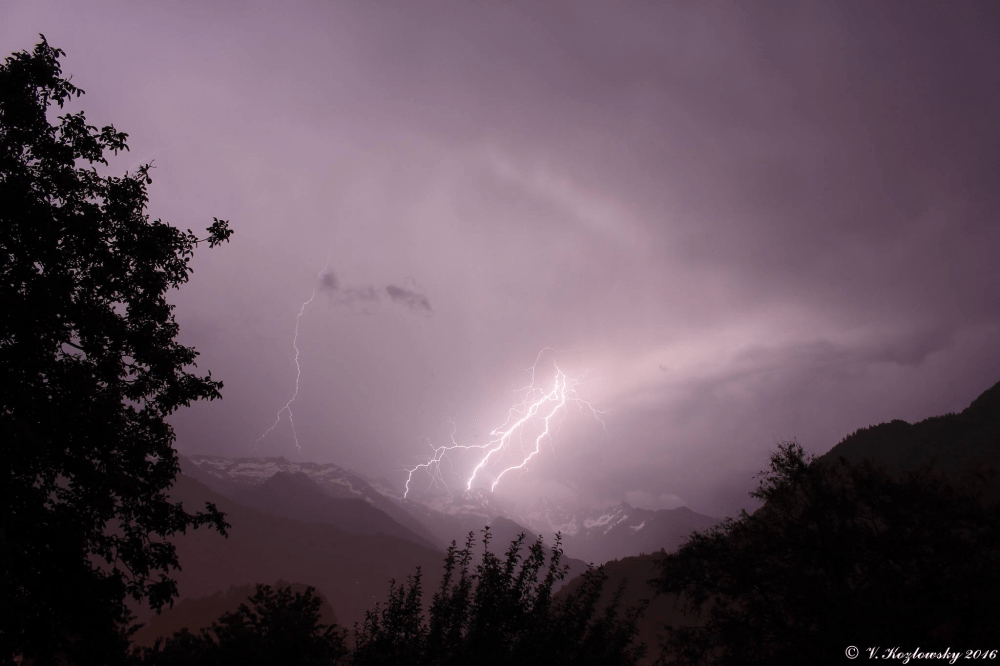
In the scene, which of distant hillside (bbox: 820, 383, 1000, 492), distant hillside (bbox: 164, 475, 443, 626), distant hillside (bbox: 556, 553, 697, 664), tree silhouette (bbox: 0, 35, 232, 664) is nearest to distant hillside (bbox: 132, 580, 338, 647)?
distant hillside (bbox: 164, 475, 443, 626)

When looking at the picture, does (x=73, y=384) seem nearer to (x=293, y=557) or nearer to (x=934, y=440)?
(x=934, y=440)

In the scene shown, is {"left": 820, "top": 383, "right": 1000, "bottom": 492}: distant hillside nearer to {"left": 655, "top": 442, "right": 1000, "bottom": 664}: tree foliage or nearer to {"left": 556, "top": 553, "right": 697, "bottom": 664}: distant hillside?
{"left": 556, "top": 553, "right": 697, "bottom": 664}: distant hillside

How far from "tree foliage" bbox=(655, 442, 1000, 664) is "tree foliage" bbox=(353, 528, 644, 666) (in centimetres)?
300

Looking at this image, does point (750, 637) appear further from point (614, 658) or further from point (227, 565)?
point (227, 565)

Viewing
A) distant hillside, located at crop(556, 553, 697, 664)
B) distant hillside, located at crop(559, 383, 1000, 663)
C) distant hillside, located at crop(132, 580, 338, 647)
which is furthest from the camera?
distant hillside, located at crop(132, 580, 338, 647)

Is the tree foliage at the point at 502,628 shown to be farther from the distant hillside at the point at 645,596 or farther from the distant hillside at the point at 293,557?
the distant hillside at the point at 293,557

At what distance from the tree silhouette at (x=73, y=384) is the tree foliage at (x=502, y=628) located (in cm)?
654

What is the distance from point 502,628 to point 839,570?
9.98 m

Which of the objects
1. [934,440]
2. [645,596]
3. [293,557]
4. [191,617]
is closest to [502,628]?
[645,596]

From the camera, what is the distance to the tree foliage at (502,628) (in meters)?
10.8

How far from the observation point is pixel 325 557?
16125cm

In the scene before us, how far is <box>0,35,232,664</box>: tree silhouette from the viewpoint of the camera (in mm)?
7730

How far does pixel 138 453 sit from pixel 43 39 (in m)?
9.22

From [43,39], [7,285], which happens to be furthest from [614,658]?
[43,39]
